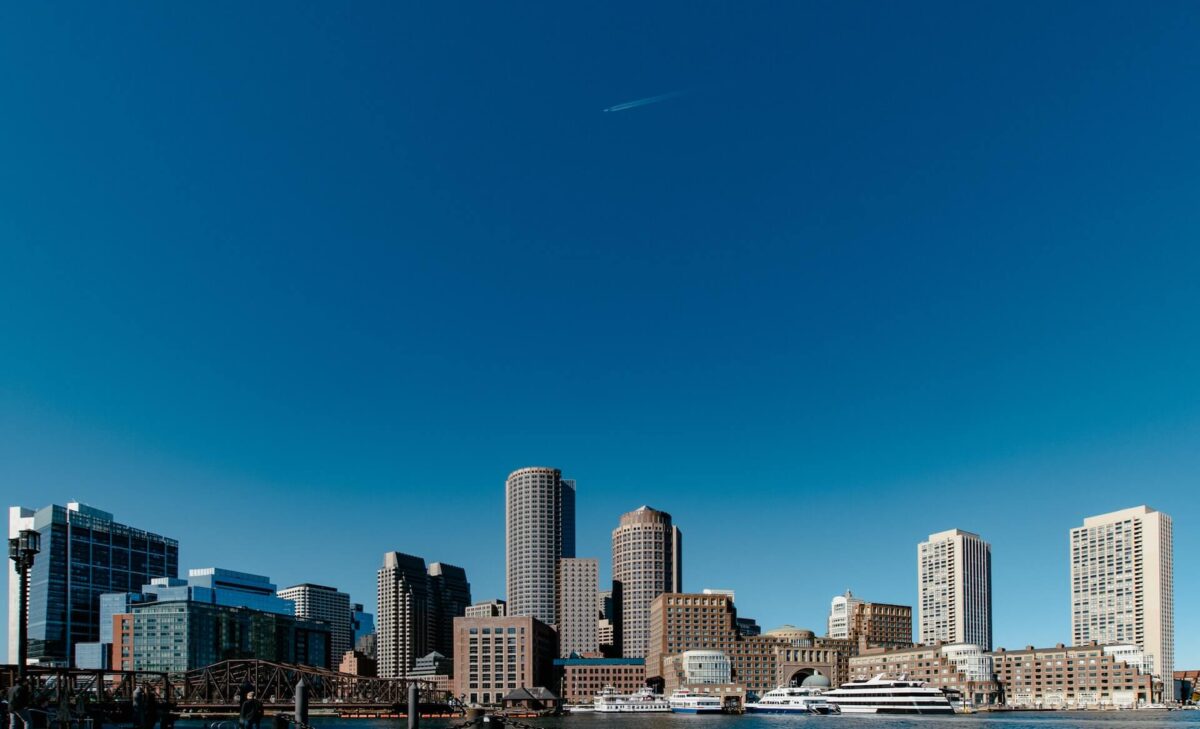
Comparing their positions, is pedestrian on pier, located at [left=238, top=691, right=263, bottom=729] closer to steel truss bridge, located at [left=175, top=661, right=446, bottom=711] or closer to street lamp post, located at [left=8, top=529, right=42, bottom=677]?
street lamp post, located at [left=8, top=529, right=42, bottom=677]

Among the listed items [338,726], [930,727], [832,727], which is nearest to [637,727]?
[832,727]

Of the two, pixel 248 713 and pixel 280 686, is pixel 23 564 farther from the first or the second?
pixel 280 686

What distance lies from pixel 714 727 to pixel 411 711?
135 meters

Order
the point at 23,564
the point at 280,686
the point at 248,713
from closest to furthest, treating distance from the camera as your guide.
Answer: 1. the point at 23,564
2. the point at 248,713
3. the point at 280,686

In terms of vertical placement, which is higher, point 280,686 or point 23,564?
point 23,564

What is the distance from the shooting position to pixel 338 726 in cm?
17662

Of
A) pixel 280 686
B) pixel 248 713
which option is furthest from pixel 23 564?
pixel 280 686

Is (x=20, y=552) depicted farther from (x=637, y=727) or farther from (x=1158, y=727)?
(x=1158, y=727)

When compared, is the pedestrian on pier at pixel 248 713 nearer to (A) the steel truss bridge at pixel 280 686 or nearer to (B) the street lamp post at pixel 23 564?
(B) the street lamp post at pixel 23 564

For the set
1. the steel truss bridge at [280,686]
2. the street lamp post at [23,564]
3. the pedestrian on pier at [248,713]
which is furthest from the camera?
the steel truss bridge at [280,686]

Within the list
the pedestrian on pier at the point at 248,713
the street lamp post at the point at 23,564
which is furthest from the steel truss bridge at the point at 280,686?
the street lamp post at the point at 23,564

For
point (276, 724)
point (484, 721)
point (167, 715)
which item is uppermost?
point (484, 721)

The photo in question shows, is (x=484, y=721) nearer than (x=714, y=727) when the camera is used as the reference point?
Yes

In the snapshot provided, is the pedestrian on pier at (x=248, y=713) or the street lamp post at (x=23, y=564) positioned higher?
the street lamp post at (x=23, y=564)
